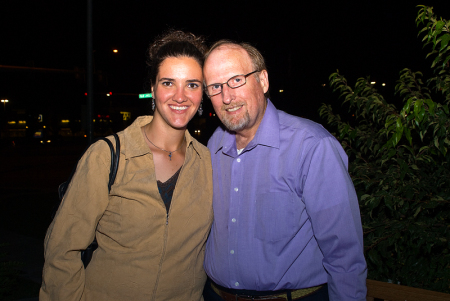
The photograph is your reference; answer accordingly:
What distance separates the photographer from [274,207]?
1.99 m

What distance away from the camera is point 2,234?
6.86m

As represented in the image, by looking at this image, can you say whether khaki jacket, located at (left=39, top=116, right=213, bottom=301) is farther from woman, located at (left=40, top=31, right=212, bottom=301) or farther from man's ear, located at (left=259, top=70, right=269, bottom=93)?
man's ear, located at (left=259, top=70, right=269, bottom=93)

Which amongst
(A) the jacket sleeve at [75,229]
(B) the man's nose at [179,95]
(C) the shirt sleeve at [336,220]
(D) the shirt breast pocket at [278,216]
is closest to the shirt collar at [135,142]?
(A) the jacket sleeve at [75,229]

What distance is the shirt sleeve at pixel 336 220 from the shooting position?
1.79m

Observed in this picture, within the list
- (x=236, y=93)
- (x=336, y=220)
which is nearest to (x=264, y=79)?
(x=236, y=93)

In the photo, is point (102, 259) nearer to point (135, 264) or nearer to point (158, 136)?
point (135, 264)

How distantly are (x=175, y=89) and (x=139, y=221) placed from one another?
958 mm

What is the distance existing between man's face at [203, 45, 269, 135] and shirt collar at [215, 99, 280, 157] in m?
0.08

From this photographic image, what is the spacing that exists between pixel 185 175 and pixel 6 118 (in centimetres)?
5508

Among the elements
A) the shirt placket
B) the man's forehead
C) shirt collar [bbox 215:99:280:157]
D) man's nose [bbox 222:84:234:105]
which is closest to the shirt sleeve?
shirt collar [bbox 215:99:280:157]

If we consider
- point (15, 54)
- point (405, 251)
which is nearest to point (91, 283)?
point (405, 251)

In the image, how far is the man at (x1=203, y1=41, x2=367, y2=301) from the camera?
182cm

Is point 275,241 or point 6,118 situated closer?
point 275,241

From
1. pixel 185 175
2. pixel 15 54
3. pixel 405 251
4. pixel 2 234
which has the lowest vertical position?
pixel 2 234
